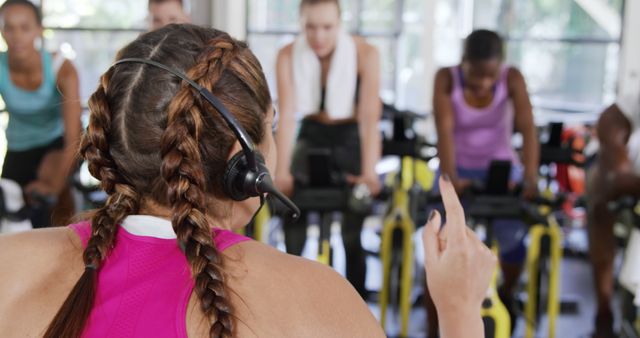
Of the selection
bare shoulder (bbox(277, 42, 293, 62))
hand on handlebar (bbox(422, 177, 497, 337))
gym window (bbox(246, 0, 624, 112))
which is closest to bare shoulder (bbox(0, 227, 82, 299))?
hand on handlebar (bbox(422, 177, 497, 337))

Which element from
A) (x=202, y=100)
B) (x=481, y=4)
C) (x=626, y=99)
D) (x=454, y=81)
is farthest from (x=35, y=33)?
(x=481, y=4)

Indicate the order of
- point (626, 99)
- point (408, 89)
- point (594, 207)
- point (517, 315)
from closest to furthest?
point (626, 99) → point (594, 207) → point (517, 315) → point (408, 89)

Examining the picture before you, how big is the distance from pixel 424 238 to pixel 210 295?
10.4 inches

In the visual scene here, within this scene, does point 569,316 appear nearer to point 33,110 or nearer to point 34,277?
point 33,110

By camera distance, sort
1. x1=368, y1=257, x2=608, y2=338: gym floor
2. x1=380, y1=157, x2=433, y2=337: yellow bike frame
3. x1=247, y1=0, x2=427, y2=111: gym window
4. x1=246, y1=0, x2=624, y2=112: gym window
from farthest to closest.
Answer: x1=247, y1=0, x2=427, y2=111: gym window, x1=246, y1=0, x2=624, y2=112: gym window, x1=368, y1=257, x2=608, y2=338: gym floor, x1=380, y1=157, x2=433, y2=337: yellow bike frame

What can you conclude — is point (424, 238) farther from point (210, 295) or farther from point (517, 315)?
point (517, 315)

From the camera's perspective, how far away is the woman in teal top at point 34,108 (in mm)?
3207

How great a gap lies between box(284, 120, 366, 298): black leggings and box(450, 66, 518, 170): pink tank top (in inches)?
18.5

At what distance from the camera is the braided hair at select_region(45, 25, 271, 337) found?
3.10 feet

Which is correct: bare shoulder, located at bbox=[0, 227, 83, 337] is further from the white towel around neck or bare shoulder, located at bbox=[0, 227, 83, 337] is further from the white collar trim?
the white towel around neck

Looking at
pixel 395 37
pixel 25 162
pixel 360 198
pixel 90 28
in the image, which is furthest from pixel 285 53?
pixel 395 37

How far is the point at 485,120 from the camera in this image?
3305mm

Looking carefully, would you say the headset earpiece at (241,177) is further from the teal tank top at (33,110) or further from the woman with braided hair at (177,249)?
the teal tank top at (33,110)

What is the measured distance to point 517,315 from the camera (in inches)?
146
